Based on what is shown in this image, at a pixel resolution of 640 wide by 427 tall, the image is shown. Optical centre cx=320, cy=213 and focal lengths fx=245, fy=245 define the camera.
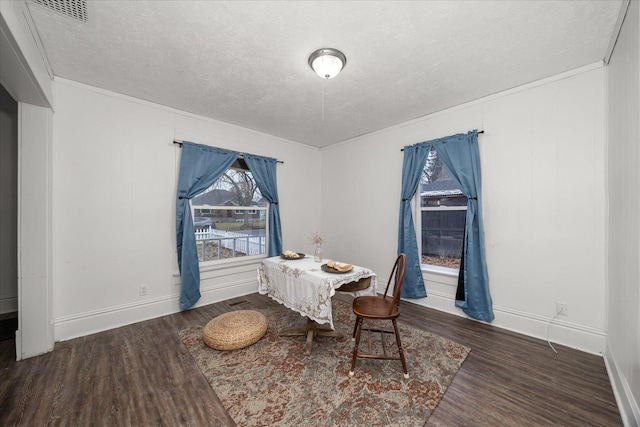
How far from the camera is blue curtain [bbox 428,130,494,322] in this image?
108 inches

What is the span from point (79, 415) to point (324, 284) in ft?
5.77

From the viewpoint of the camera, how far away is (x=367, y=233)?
402 cm

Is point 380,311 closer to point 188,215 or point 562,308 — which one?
point 562,308

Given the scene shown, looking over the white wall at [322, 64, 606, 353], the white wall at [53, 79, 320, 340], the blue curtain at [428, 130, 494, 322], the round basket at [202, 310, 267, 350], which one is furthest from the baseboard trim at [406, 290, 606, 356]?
the white wall at [53, 79, 320, 340]

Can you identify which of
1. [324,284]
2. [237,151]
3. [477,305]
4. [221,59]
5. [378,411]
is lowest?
[378,411]

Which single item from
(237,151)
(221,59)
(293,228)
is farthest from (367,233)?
(221,59)

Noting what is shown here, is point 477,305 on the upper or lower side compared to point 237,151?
lower

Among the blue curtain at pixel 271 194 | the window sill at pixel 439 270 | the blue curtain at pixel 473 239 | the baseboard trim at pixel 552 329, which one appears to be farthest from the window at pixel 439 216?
the blue curtain at pixel 271 194

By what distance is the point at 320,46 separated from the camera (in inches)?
77.7

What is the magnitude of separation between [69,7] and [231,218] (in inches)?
102

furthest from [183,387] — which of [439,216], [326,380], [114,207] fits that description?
[439,216]

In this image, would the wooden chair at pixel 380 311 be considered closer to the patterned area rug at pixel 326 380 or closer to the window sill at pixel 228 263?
the patterned area rug at pixel 326 380

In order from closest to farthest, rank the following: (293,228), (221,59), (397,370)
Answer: (397,370) → (221,59) → (293,228)

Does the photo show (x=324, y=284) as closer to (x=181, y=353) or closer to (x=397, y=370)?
(x=397, y=370)
